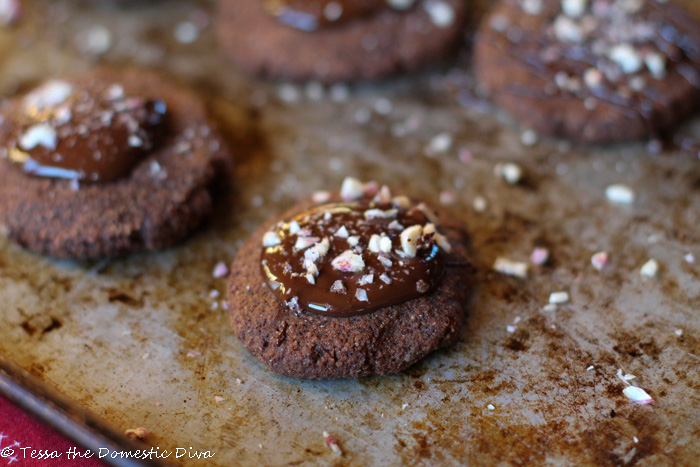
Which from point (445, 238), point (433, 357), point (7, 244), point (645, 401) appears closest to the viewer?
point (645, 401)

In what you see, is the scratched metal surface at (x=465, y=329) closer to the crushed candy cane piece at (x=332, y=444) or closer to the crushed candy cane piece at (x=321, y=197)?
the crushed candy cane piece at (x=332, y=444)

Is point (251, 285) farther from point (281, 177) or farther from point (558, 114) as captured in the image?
point (558, 114)

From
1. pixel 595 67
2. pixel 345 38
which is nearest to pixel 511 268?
pixel 595 67

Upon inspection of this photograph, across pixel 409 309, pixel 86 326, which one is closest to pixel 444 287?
pixel 409 309

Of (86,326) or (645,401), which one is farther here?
(86,326)

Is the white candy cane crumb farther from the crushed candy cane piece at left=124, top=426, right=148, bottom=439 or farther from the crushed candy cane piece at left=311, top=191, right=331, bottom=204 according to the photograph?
the crushed candy cane piece at left=124, top=426, right=148, bottom=439

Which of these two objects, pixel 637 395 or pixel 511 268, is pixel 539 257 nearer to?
pixel 511 268

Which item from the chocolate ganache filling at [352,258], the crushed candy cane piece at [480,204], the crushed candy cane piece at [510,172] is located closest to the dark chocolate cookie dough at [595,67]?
the crushed candy cane piece at [510,172]
